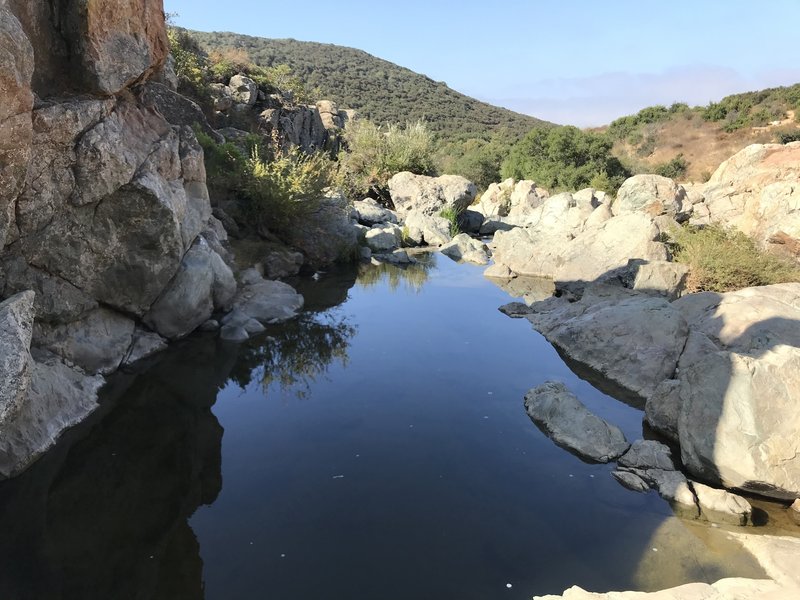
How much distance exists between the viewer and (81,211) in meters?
7.68

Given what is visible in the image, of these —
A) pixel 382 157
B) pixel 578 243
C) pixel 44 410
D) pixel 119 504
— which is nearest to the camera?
pixel 119 504

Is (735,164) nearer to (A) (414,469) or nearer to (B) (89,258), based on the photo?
(A) (414,469)

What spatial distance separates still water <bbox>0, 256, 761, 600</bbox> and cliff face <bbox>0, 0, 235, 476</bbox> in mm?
660

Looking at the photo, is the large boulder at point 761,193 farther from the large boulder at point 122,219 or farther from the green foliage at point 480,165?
the green foliage at point 480,165

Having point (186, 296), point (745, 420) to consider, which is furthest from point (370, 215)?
point (745, 420)

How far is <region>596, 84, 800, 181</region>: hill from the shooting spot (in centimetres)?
3650

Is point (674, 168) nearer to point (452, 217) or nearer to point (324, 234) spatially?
point (452, 217)

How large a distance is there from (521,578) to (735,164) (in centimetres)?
1745

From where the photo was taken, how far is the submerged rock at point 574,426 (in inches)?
258

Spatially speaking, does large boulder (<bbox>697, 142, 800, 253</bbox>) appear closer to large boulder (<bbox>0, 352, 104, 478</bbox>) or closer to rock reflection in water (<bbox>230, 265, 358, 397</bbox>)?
rock reflection in water (<bbox>230, 265, 358, 397</bbox>)

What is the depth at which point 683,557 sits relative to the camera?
4895 millimetres

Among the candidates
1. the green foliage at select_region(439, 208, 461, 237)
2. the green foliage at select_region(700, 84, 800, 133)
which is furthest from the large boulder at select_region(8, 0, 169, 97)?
the green foliage at select_region(700, 84, 800, 133)

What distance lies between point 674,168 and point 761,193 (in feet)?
83.9

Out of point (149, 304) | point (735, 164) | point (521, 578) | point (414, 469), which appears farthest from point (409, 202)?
point (521, 578)
